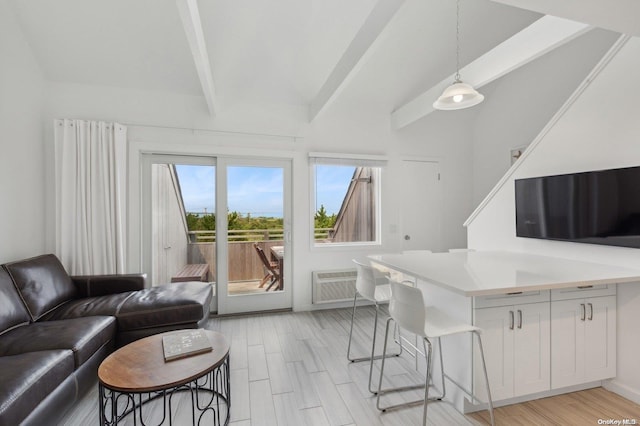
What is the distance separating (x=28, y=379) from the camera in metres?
1.43

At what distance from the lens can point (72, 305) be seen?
2455 mm

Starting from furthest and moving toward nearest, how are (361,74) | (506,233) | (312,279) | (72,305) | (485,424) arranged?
(312,279) < (361,74) < (506,233) < (72,305) < (485,424)

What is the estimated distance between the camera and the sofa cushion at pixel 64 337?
177cm

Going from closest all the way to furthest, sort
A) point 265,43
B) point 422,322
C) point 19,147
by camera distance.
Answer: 1. point 422,322
2. point 19,147
3. point 265,43

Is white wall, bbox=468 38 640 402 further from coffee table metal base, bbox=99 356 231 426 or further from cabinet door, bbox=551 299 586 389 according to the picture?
coffee table metal base, bbox=99 356 231 426

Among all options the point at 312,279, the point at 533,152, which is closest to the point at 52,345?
the point at 312,279

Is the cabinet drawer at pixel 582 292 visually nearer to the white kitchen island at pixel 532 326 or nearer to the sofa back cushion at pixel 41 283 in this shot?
the white kitchen island at pixel 532 326

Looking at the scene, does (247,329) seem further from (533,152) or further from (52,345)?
(533,152)

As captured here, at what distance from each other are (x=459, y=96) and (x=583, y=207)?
4.13ft

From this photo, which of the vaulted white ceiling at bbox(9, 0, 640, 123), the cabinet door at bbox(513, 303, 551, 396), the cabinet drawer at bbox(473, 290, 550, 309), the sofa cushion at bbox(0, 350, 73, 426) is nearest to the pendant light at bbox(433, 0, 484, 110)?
the vaulted white ceiling at bbox(9, 0, 640, 123)

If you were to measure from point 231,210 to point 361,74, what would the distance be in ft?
7.68

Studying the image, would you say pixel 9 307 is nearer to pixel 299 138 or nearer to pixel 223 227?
pixel 223 227

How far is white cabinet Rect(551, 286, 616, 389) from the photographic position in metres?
1.90

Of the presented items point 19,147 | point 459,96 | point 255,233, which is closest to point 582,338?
point 459,96
